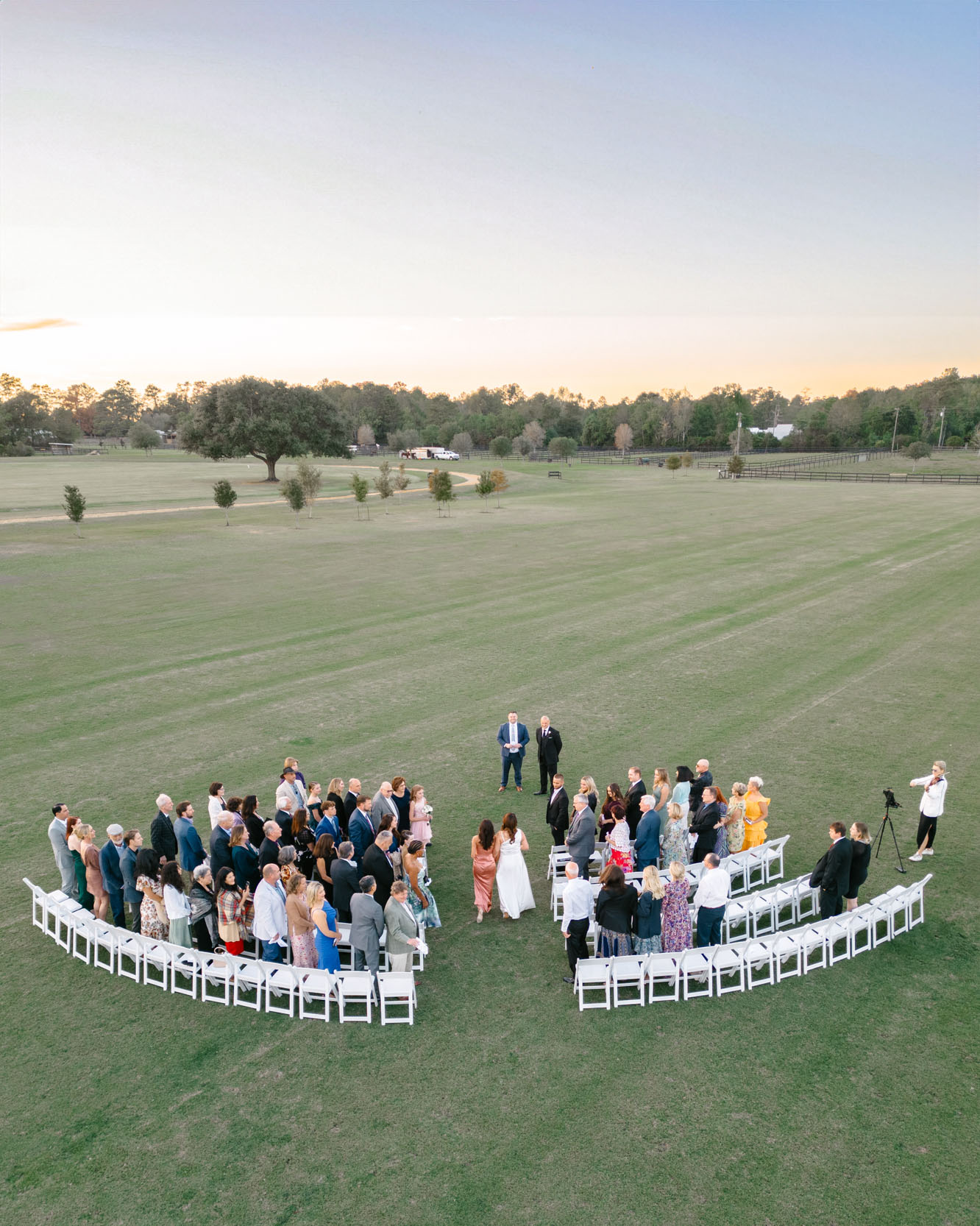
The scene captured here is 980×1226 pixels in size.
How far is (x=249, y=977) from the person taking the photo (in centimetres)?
800

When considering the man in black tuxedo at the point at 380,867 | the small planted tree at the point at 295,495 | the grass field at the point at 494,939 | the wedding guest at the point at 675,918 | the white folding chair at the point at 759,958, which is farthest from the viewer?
the small planted tree at the point at 295,495

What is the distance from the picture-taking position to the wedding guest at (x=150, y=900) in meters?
8.62

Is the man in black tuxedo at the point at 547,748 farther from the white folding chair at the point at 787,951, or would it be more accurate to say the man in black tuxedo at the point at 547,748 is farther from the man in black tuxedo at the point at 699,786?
the white folding chair at the point at 787,951

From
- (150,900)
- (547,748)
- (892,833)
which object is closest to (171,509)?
(547,748)

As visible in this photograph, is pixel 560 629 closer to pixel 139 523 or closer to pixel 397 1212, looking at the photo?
pixel 397 1212

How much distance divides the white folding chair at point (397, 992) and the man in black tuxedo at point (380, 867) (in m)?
1.05

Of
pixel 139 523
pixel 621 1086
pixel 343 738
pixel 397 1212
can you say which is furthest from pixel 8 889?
pixel 139 523

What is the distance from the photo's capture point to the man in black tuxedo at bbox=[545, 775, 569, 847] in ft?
34.6

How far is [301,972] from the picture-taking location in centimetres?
785

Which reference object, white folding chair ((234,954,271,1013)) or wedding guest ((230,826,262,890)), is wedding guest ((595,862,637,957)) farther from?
wedding guest ((230,826,262,890))

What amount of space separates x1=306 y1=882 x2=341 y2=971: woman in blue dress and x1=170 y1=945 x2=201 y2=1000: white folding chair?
3.99ft

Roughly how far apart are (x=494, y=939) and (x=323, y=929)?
213cm

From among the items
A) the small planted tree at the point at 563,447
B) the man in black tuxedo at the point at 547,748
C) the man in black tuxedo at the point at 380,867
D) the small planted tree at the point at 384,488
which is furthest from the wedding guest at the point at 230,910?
the small planted tree at the point at 563,447

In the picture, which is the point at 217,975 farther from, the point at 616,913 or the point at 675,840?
the point at 675,840
